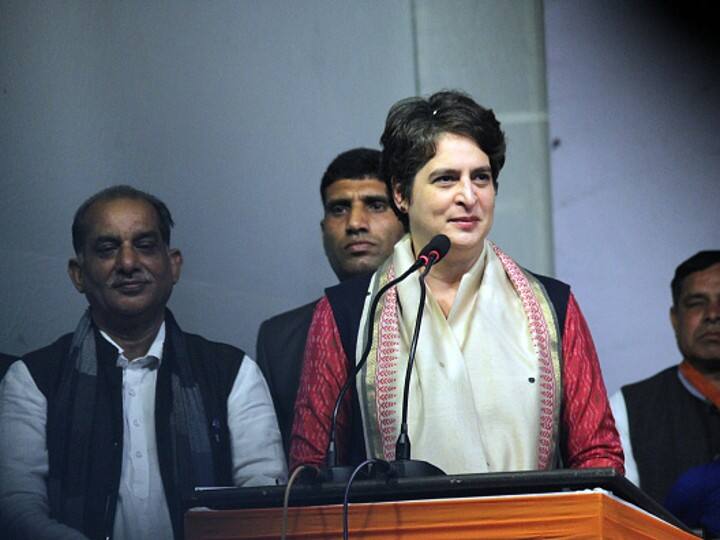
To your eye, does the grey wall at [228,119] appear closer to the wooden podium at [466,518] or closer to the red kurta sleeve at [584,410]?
the red kurta sleeve at [584,410]

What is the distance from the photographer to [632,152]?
4691 mm

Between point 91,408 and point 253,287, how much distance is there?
95 centimetres

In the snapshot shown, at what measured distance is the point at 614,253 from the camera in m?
4.69

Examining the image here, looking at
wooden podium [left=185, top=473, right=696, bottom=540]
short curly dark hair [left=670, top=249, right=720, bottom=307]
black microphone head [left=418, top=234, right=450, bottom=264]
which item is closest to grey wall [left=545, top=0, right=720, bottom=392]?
short curly dark hair [left=670, top=249, right=720, bottom=307]

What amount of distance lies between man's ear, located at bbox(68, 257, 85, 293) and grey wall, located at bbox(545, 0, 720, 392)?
1.62m

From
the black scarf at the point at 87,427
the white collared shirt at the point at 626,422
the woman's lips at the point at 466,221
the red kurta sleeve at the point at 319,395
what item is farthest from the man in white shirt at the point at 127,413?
the white collared shirt at the point at 626,422

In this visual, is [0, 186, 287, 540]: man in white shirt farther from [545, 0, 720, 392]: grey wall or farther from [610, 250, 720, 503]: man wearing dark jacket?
[545, 0, 720, 392]: grey wall

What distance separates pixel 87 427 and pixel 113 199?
23.0 inches

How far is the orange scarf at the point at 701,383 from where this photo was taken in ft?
13.2

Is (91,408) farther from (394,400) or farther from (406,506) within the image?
(406,506)

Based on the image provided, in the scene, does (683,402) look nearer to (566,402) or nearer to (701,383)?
(701,383)

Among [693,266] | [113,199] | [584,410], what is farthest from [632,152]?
[584,410]

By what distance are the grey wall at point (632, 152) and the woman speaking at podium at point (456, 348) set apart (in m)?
1.52

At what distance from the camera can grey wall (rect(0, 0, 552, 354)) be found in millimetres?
3996
